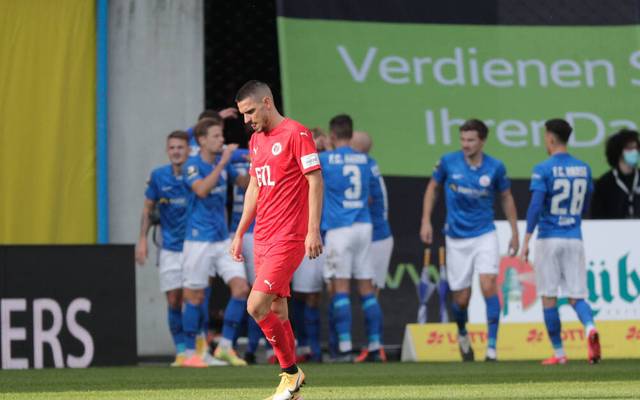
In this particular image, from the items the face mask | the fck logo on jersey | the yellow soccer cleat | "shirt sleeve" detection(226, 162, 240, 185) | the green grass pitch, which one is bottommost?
the green grass pitch

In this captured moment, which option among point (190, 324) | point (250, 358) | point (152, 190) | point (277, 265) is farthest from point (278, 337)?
point (250, 358)

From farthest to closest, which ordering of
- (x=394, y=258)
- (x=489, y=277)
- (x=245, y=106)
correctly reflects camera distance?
1. (x=394, y=258)
2. (x=489, y=277)
3. (x=245, y=106)

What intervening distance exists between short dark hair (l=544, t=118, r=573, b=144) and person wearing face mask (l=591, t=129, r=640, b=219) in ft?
7.88

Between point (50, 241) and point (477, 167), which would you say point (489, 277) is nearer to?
point (477, 167)

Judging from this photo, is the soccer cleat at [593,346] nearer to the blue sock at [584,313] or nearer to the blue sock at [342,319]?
the blue sock at [584,313]

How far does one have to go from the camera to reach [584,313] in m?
12.4

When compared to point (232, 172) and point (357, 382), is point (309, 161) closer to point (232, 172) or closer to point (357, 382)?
point (357, 382)

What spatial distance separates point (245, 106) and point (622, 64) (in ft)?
25.4

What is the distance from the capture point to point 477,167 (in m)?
13.2

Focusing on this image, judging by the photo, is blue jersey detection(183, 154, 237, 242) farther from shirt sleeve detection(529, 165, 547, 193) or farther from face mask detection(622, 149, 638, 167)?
face mask detection(622, 149, 638, 167)

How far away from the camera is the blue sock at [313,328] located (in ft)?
44.7

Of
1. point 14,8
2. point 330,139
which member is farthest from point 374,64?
point 14,8

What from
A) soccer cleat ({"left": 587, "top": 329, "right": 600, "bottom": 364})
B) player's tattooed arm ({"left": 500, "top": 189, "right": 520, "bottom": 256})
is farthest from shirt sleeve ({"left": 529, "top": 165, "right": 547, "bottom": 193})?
soccer cleat ({"left": 587, "top": 329, "right": 600, "bottom": 364})

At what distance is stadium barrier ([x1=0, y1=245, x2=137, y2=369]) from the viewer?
12.2m
